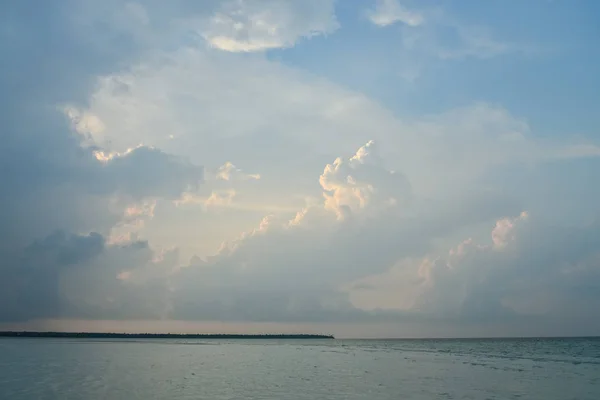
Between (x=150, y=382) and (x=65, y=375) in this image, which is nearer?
(x=150, y=382)

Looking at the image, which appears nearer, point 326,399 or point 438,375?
point 326,399

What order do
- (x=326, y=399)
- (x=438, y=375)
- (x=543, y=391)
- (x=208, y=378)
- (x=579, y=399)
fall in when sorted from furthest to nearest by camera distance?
(x=438, y=375) < (x=208, y=378) < (x=543, y=391) < (x=579, y=399) < (x=326, y=399)

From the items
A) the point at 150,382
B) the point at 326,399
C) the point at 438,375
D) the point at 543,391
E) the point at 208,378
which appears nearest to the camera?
the point at 326,399

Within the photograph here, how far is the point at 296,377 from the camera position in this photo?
56.4m

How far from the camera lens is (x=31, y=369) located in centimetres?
6153

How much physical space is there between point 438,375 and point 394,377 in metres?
6.82

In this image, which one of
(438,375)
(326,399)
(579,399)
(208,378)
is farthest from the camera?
(438,375)

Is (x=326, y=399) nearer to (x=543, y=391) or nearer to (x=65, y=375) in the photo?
(x=543, y=391)

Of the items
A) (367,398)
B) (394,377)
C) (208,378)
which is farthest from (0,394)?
(394,377)

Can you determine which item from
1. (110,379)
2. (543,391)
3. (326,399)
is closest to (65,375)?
(110,379)

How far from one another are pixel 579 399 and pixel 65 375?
1925 inches

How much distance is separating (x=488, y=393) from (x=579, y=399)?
682cm

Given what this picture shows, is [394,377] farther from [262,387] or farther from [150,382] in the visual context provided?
[150,382]

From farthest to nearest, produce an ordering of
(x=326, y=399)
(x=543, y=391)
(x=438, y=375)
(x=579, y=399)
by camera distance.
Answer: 1. (x=438, y=375)
2. (x=543, y=391)
3. (x=579, y=399)
4. (x=326, y=399)
